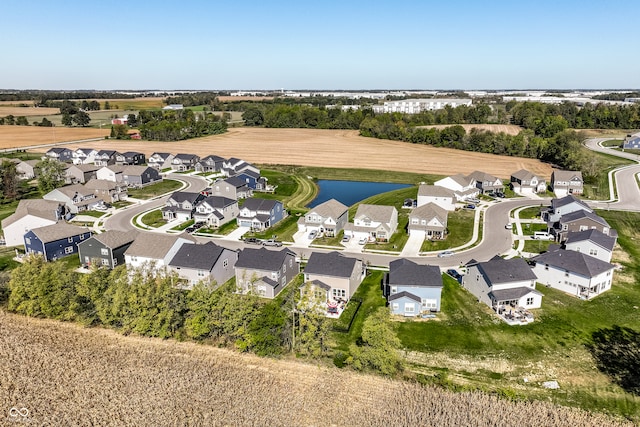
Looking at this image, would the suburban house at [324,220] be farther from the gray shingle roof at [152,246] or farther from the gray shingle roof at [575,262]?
the gray shingle roof at [575,262]

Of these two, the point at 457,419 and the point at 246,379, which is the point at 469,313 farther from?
the point at 246,379

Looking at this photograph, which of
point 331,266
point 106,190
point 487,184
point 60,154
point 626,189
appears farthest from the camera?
point 60,154

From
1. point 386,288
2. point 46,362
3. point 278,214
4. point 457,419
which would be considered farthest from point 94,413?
point 278,214

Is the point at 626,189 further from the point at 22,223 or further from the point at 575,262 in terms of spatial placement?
the point at 22,223

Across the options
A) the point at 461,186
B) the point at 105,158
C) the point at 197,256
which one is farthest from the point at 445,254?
the point at 105,158

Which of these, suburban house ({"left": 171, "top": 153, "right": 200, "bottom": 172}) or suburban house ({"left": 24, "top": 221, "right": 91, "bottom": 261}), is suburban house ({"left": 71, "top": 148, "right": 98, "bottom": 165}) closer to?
suburban house ({"left": 171, "top": 153, "right": 200, "bottom": 172})

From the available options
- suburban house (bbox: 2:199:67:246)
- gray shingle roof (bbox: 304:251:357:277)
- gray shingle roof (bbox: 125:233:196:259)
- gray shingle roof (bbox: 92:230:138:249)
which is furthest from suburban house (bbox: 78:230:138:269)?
gray shingle roof (bbox: 304:251:357:277)
